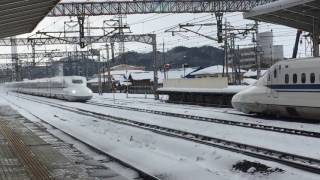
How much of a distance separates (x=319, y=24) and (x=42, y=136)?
13486mm

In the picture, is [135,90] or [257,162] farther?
[135,90]

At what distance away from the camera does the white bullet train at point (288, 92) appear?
68.7ft

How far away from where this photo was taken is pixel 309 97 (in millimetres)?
21031

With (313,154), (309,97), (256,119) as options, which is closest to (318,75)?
(309,97)

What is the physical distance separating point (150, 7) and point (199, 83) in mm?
9897

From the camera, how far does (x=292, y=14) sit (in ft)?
83.1

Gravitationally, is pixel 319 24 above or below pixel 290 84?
above

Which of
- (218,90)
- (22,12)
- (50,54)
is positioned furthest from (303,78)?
(50,54)

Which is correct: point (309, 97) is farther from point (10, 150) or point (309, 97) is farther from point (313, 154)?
point (10, 150)

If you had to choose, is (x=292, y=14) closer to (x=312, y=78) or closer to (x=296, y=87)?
(x=296, y=87)

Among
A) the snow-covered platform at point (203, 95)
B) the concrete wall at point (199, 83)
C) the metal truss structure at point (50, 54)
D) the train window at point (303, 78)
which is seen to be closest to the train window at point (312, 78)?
the train window at point (303, 78)

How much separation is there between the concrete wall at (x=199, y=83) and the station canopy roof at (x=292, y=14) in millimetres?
9540

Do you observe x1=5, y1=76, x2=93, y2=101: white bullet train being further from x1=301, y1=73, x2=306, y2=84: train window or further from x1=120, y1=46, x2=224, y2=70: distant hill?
x1=120, y1=46, x2=224, y2=70: distant hill

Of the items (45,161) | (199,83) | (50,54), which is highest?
(50,54)
